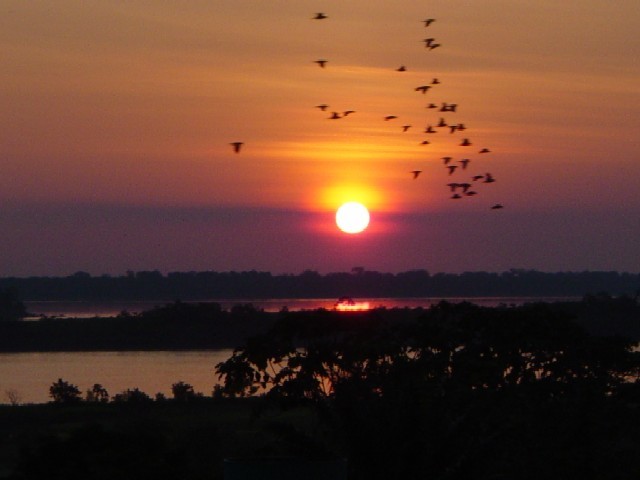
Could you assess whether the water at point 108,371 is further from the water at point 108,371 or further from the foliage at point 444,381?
the foliage at point 444,381

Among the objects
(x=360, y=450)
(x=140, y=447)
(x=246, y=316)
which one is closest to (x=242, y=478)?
(x=360, y=450)

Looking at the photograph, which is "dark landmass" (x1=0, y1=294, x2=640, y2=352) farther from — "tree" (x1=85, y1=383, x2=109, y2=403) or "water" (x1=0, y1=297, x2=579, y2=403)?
"tree" (x1=85, y1=383, x2=109, y2=403)

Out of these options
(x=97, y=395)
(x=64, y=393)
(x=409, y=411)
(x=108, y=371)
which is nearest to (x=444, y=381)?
(x=409, y=411)

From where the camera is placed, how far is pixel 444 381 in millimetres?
18719

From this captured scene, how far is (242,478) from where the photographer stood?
38.1ft

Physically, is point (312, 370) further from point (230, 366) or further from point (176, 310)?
point (176, 310)

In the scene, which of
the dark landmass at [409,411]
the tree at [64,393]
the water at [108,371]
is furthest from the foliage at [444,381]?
the water at [108,371]

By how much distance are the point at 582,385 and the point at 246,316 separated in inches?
2176

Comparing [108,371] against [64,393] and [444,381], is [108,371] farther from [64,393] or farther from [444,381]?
[444,381]

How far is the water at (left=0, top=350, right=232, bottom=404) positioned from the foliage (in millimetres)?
21695

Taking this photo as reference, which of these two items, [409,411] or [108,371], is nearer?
[409,411]

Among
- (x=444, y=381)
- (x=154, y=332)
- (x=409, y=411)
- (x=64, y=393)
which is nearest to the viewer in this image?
(x=409, y=411)

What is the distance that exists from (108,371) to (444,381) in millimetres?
43444

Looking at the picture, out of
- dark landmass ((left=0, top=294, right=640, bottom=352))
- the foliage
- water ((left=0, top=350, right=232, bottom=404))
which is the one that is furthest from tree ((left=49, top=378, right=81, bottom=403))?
dark landmass ((left=0, top=294, right=640, bottom=352))
